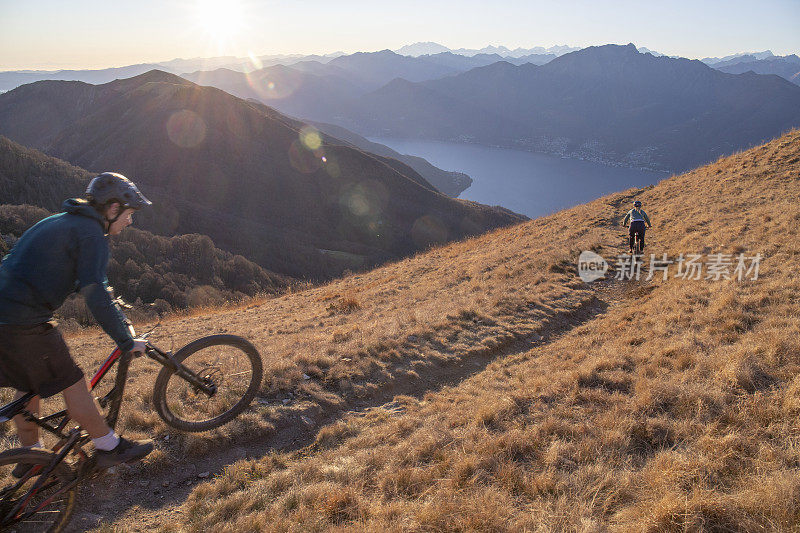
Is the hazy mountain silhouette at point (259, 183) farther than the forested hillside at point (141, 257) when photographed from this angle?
Yes

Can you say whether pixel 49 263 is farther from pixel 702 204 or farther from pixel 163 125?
pixel 163 125

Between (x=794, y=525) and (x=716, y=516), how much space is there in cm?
41

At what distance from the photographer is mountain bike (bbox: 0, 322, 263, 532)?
312 centimetres

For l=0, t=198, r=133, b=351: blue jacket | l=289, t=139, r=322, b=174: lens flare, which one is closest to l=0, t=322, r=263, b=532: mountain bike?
l=0, t=198, r=133, b=351: blue jacket

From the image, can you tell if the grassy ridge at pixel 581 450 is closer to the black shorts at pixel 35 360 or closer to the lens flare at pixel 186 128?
the black shorts at pixel 35 360

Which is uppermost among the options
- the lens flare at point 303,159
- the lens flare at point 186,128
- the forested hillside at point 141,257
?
the lens flare at point 186,128

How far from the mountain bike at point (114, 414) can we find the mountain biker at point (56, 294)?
142 millimetres

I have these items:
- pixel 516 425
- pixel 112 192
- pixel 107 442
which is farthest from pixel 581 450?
pixel 112 192

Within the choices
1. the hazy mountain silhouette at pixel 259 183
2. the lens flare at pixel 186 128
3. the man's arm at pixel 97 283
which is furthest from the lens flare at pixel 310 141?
the man's arm at pixel 97 283

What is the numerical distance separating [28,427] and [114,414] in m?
0.65

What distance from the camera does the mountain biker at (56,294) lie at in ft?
9.82

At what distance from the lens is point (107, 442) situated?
355cm

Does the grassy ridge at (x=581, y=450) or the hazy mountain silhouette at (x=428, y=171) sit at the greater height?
the hazy mountain silhouette at (x=428, y=171)

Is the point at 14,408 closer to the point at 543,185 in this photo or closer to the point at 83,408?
the point at 83,408
